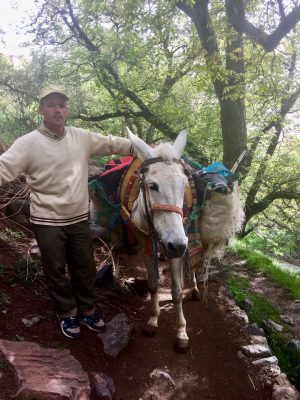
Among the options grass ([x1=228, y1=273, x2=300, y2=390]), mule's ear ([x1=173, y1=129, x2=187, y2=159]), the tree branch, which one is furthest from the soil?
the tree branch

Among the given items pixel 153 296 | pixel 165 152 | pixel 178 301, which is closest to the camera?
pixel 165 152

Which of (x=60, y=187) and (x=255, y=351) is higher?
(x=60, y=187)

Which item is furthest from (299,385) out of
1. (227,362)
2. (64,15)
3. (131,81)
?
(64,15)

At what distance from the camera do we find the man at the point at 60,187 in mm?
3082

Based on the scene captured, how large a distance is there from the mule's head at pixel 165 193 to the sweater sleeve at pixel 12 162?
103cm

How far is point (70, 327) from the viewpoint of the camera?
3.44 m

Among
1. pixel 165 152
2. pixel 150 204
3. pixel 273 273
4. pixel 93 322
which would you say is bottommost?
pixel 273 273

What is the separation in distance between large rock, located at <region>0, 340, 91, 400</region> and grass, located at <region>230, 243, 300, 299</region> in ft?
17.8

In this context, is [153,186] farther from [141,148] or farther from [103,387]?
[103,387]

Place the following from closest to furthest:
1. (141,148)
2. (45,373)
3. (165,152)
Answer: (45,373) → (165,152) → (141,148)

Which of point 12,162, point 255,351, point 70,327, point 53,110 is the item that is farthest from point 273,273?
point 12,162

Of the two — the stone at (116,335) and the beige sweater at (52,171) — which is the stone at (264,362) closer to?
the stone at (116,335)

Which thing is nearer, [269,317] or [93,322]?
[93,322]

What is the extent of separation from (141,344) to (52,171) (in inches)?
83.3
